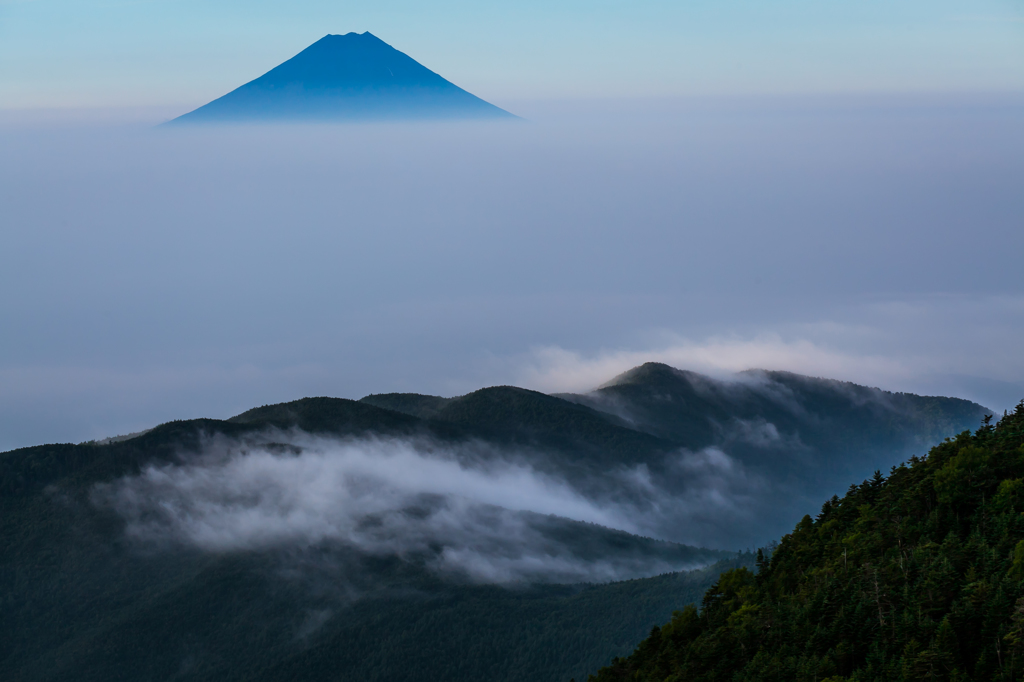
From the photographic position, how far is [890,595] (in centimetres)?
6475

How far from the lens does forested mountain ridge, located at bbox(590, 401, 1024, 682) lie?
58.9 m

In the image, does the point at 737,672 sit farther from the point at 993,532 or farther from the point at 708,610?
the point at 993,532

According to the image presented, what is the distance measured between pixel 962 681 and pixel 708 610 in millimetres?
29313

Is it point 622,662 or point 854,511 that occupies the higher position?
point 854,511

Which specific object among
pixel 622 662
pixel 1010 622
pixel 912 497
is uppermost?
pixel 912 497

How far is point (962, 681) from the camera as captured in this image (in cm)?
5481

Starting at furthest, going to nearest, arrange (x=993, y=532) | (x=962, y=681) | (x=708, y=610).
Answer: (x=708, y=610)
(x=993, y=532)
(x=962, y=681)

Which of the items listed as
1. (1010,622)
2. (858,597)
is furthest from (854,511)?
(1010,622)

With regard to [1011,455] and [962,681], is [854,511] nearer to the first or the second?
[1011,455]

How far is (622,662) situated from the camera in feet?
284

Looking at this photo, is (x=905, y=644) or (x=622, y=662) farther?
(x=622, y=662)

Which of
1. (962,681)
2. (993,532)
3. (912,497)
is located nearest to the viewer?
(962,681)

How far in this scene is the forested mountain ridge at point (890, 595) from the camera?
58938 millimetres

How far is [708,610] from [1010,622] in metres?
28.3
